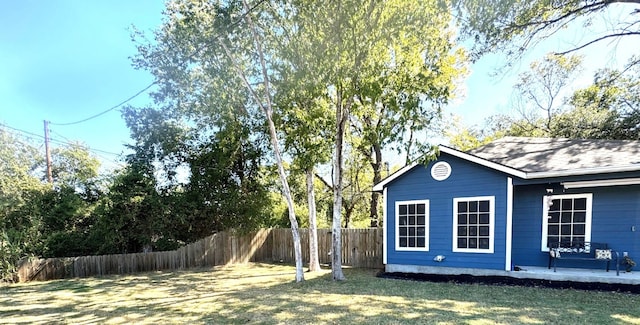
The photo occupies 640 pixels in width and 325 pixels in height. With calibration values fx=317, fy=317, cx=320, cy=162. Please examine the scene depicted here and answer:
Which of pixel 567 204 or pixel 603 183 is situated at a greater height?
pixel 603 183

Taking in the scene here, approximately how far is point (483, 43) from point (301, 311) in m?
7.33

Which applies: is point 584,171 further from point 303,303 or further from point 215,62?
point 215,62

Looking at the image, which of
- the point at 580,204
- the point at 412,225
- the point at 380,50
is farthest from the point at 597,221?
the point at 380,50

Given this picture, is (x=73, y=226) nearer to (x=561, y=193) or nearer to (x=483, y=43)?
(x=483, y=43)

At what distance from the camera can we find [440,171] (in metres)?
7.86

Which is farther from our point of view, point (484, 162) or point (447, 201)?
point (447, 201)

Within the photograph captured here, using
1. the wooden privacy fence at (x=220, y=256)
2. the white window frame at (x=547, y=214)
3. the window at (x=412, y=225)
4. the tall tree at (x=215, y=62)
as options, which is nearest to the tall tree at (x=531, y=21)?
the white window frame at (x=547, y=214)

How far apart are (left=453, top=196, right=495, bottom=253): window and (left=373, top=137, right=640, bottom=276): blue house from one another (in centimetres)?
2

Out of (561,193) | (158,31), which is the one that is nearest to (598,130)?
(561,193)

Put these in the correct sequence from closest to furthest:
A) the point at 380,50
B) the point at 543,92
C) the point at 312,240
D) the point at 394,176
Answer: the point at 380,50, the point at 394,176, the point at 312,240, the point at 543,92

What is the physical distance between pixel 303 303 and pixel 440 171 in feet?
15.3

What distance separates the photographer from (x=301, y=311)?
4.83 meters

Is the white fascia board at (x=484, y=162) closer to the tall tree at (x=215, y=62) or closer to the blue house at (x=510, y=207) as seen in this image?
the blue house at (x=510, y=207)

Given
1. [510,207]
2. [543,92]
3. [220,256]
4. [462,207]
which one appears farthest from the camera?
[543,92]
